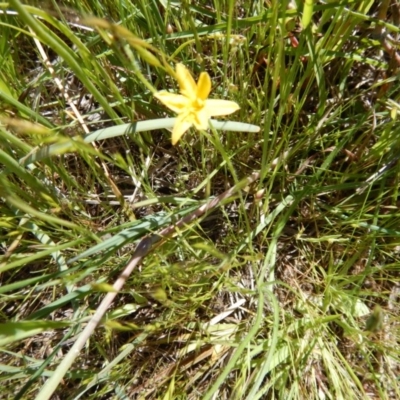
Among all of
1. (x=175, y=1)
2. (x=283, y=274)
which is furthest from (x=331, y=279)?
(x=175, y=1)

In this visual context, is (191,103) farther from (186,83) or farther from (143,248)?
(143,248)

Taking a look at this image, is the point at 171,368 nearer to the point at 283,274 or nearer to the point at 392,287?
the point at 283,274

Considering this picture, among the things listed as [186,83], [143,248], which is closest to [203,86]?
[186,83]

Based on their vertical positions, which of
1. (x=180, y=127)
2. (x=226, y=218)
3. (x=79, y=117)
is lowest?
(x=226, y=218)

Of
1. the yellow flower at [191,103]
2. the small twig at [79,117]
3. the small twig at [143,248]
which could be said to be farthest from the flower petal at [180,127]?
the small twig at [79,117]

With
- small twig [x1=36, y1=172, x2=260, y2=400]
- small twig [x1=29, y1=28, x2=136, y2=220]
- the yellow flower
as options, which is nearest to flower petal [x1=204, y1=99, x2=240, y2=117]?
the yellow flower
